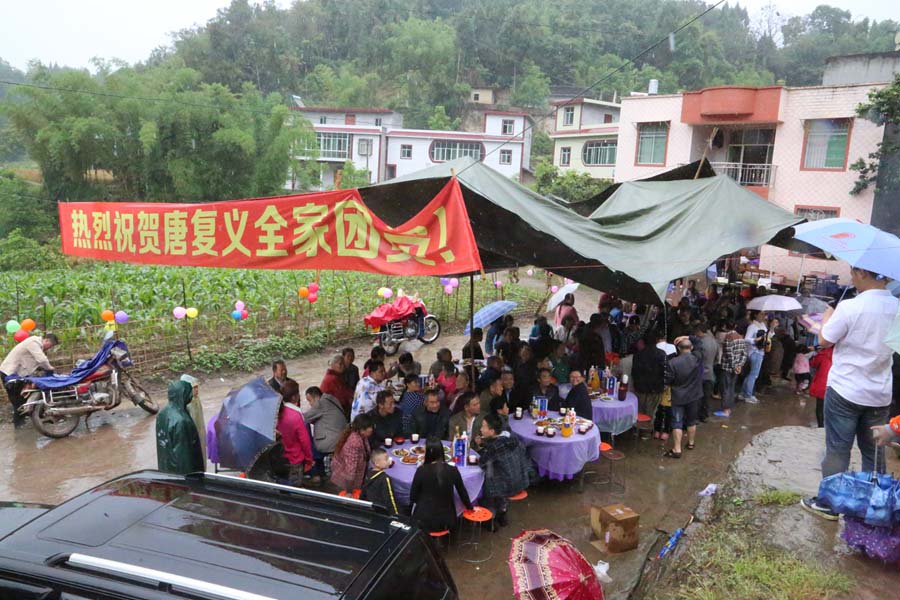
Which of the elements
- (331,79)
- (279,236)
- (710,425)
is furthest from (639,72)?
(279,236)

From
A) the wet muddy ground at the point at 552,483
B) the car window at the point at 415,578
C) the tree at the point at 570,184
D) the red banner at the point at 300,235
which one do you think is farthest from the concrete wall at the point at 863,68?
the car window at the point at 415,578

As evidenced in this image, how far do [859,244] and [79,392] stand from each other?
956cm

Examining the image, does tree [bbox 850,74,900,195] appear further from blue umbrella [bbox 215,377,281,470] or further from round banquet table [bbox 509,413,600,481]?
blue umbrella [bbox 215,377,281,470]

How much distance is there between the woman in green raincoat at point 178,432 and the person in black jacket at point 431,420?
224 centimetres

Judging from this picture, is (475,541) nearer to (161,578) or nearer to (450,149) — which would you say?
(161,578)

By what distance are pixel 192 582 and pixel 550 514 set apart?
472 centimetres

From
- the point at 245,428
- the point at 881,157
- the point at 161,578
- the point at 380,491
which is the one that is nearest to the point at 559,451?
the point at 380,491

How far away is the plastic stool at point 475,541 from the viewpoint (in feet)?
18.6

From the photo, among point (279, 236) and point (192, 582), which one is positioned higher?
point (279, 236)

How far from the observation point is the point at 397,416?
21.6ft

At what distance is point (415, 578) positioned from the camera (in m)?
2.96

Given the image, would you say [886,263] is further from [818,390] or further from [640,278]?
[818,390]

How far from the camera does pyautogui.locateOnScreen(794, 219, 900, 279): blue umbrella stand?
16.0 feet

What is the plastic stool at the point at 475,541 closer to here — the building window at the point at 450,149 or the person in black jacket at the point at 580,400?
the person in black jacket at the point at 580,400
